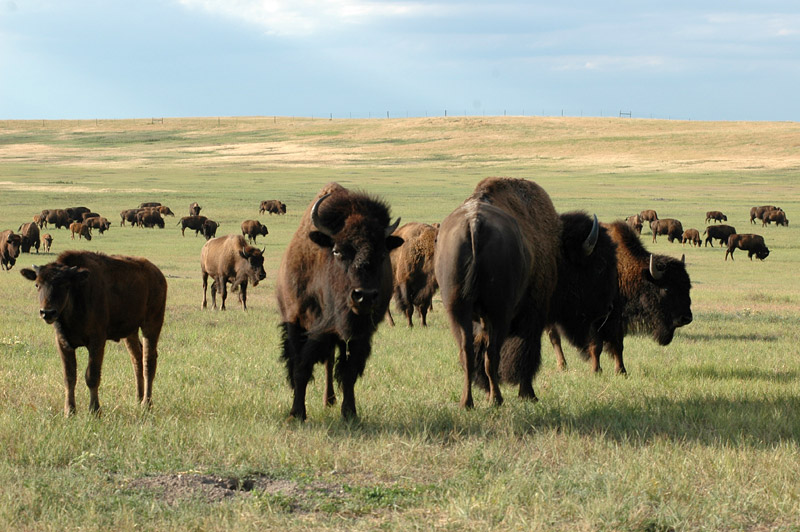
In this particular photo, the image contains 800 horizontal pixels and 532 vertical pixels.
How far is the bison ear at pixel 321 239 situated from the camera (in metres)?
6.47

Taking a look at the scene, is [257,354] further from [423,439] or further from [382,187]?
[382,187]

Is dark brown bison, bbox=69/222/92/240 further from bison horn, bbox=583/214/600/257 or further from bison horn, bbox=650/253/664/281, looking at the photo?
bison horn, bbox=583/214/600/257

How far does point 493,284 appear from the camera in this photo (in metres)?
7.29

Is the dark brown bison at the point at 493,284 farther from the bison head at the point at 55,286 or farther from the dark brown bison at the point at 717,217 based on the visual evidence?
the dark brown bison at the point at 717,217

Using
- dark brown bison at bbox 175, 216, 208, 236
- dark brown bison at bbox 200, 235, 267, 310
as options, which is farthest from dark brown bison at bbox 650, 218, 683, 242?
dark brown bison at bbox 200, 235, 267, 310

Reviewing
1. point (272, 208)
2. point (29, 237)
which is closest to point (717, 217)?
point (272, 208)

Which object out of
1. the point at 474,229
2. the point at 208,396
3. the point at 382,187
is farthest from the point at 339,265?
the point at 382,187

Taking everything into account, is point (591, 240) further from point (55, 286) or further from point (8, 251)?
point (8, 251)

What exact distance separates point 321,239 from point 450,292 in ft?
4.56

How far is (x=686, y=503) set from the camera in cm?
487

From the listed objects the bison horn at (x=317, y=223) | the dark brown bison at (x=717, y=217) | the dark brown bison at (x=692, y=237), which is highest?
the bison horn at (x=317, y=223)

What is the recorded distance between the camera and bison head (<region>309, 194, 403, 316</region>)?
626 centimetres

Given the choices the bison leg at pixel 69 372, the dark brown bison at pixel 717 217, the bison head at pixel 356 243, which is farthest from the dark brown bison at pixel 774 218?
the bison leg at pixel 69 372

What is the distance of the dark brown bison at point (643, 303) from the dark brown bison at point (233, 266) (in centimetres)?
850
